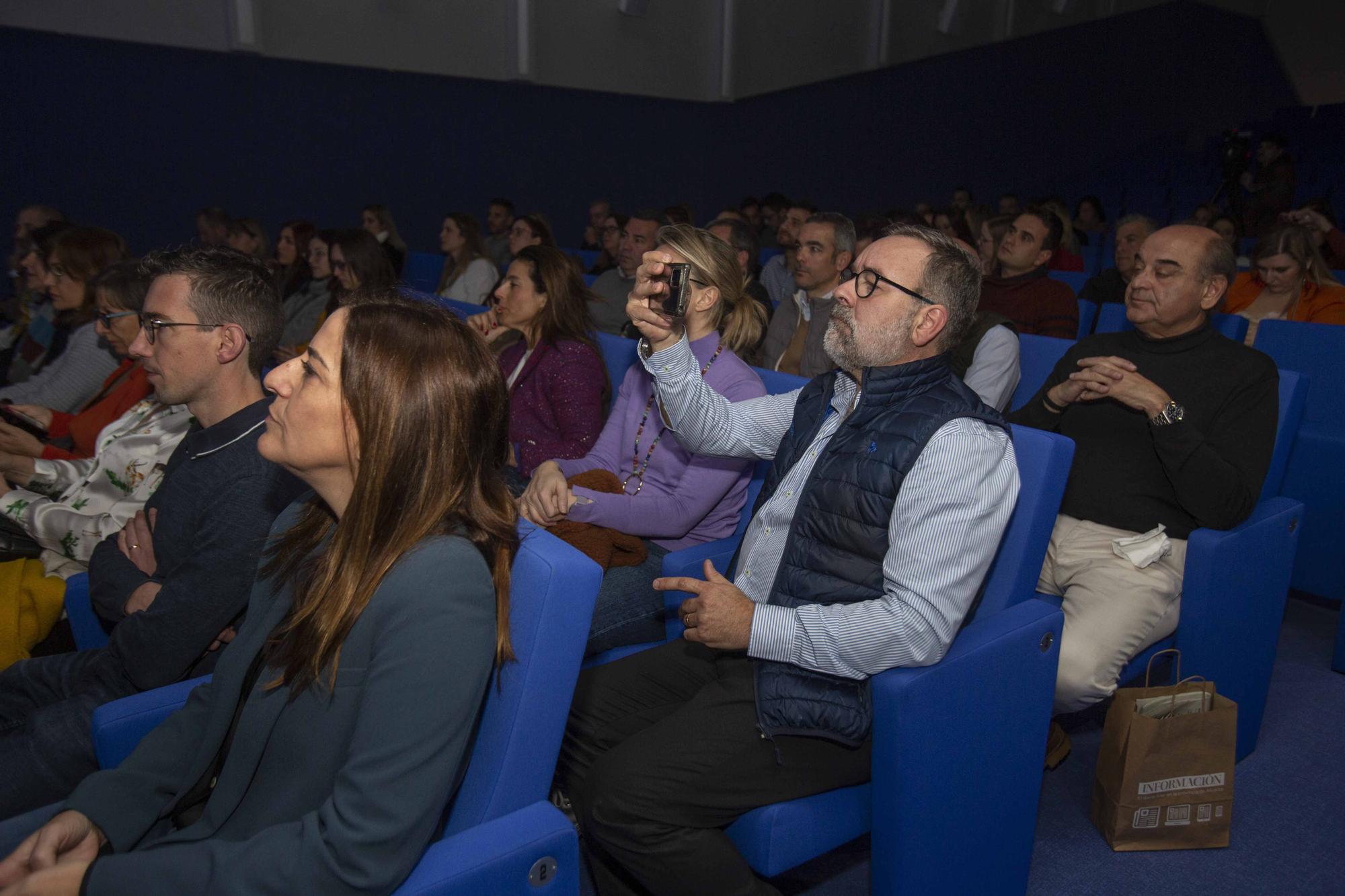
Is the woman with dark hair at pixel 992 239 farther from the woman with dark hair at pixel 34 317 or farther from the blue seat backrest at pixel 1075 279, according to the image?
the woman with dark hair at pixel 34 317

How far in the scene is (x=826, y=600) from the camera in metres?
1.53

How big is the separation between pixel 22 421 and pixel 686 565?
7.22ft

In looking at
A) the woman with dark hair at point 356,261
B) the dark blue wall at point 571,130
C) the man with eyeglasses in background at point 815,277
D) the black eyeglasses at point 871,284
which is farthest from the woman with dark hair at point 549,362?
the dark blue wall at point 571,130

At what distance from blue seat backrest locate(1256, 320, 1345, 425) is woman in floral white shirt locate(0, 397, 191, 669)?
130 inches

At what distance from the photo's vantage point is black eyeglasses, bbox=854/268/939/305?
1620 mm

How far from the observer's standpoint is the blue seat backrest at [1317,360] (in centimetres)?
297

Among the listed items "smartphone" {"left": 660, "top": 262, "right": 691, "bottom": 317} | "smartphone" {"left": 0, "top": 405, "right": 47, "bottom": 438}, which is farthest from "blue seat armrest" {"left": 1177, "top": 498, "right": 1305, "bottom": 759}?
"smartphone" {"left": 0, "top": 405, "right": 47, "bottom": 438}

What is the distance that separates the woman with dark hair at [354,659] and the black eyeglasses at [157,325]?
0.76 m

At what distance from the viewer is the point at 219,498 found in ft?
5.07

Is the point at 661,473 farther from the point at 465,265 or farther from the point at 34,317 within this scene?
the point at 465,265

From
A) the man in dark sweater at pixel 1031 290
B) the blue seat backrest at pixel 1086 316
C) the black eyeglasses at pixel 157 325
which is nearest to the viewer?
the black eyeglasses at pixel 157 325

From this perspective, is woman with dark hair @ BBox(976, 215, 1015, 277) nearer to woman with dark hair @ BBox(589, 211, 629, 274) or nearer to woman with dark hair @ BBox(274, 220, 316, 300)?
woman with dark hair @ BBox(589, 211, 629, 274)

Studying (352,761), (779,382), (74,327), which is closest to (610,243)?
(74,327)

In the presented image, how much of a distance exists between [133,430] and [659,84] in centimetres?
686
